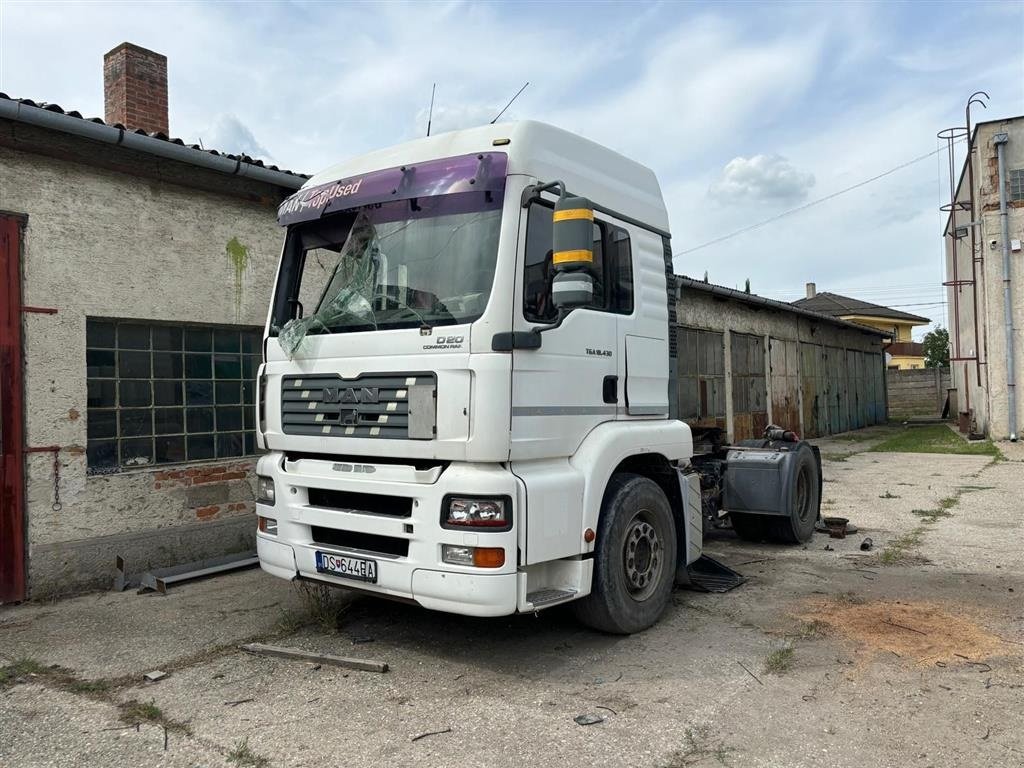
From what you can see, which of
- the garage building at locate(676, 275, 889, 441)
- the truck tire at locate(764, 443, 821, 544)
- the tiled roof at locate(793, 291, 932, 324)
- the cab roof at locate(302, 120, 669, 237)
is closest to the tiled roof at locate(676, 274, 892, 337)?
the garage building at locate(676, 275, 889, 441)

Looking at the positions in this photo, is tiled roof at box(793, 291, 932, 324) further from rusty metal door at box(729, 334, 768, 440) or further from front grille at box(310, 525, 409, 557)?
front grille at box(310, 525, 409, 557)

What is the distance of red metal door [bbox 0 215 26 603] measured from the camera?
18.8 ft

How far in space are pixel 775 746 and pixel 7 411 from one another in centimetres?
570

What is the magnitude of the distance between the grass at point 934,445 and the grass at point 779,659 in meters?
13.3

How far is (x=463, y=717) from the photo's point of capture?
12.0 ft

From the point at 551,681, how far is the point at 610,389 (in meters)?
1.76

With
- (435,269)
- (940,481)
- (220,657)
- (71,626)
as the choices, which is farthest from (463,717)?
(940,481)

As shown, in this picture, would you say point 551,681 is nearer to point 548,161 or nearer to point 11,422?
point 548,161

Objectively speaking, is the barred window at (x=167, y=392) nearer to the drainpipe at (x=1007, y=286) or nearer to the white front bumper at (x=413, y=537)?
the white front bumper at (x=413, y=537)

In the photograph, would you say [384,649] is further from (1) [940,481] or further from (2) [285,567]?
(1) [940,481]

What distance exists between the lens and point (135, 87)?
336 inches

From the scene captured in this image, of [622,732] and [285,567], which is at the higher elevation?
[285,567]

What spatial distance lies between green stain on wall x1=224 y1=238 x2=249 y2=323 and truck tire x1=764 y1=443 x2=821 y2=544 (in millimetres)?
5550

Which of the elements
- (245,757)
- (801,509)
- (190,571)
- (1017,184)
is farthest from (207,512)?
(1017,184)
